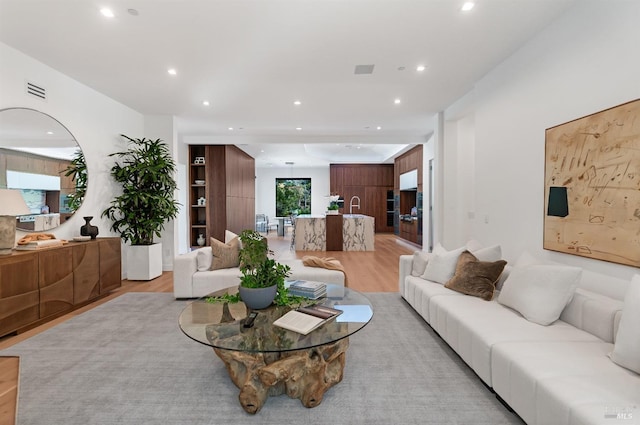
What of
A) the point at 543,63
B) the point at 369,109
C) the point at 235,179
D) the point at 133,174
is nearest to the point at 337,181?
the point at 235,179

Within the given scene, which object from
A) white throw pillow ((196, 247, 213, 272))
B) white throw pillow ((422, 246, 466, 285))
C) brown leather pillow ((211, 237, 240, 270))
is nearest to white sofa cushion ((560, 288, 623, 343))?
white throw pillow ((422, 246, 466, 285))

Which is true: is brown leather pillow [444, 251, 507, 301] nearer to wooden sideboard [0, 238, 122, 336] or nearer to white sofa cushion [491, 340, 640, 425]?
white sofa cushion [491, 340, 640, 425]

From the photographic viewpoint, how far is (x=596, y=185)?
250 cm

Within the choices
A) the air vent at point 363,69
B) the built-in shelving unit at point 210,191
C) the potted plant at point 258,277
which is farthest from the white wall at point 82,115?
the air vent at point 363,69

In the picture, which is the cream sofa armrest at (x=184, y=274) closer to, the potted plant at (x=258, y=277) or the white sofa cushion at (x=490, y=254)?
the potted plant at (x=258, y=277)

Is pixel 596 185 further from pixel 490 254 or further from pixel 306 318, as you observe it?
pixel 306 318

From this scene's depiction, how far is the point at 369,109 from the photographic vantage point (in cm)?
580

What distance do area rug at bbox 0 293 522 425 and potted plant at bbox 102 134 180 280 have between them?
207cm

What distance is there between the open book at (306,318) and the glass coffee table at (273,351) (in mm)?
32

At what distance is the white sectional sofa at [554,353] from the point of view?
1447mm

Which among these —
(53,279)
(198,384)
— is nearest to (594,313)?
(198,384)

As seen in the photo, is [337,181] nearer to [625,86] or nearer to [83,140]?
[83,140]

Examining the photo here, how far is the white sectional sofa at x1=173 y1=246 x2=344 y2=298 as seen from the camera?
3.90m

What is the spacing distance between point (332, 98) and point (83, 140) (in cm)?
373
